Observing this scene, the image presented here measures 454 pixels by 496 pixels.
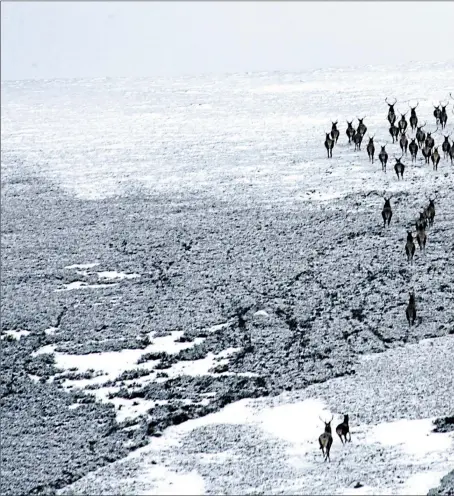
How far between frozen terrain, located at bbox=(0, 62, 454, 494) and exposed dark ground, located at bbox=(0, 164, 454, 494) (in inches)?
2.0

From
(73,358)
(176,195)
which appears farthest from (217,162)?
(73,358)

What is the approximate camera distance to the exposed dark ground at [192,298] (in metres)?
16.3

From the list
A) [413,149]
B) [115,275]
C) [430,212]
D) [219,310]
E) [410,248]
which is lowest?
[219,310]

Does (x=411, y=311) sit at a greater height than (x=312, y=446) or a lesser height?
greater

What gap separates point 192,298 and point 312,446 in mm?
6592

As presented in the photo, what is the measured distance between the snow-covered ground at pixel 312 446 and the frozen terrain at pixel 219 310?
3 centimetres

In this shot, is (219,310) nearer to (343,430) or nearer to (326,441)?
(343,430)

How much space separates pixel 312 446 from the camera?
14859mm

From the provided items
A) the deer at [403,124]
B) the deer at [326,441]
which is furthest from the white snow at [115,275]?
the deer at [403,124]

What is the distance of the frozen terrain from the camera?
14.9m

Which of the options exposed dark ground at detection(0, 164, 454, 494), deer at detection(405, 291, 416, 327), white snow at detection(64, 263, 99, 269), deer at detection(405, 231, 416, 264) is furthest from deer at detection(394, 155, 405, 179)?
white snow at detection(64, 263, 99, 269)

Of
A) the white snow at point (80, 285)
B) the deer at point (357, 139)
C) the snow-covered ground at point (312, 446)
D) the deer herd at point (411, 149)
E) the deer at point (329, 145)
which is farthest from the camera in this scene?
the deer at point (357, 139)

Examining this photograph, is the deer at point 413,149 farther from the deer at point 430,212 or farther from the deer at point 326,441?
the deer at point 326,441

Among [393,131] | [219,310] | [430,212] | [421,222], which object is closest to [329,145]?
[393,131]
